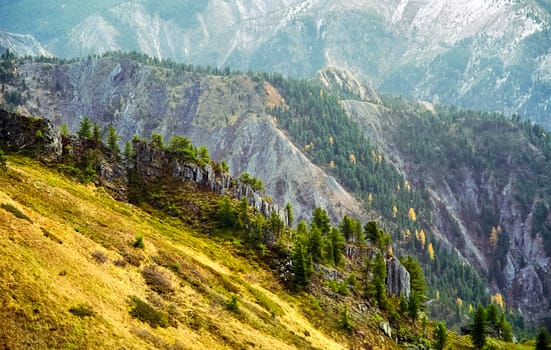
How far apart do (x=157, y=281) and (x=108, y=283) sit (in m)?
8.78

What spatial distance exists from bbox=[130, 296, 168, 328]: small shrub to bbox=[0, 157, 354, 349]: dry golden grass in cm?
67

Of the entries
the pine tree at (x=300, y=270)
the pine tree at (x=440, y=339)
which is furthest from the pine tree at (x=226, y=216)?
the pine tree at (x=440, y=339)

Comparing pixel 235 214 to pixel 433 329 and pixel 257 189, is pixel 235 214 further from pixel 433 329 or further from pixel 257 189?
pixel 433 329

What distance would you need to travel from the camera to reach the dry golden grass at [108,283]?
38.3 metres

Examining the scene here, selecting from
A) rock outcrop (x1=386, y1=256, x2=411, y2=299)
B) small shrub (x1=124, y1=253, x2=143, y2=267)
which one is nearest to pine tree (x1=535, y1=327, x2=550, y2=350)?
rock outcrop (x1=386, y1=256, x2=411, y2=299)

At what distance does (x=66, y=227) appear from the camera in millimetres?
56062

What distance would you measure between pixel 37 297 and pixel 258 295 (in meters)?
40.8

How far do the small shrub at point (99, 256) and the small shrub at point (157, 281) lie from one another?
4923mm

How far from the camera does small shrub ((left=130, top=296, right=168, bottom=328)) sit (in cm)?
4647

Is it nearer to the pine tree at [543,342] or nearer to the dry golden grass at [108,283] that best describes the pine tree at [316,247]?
the dry golden grass at [108,283]

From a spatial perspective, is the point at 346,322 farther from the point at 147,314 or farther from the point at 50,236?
the point at 50,236

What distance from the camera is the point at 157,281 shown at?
5688cm

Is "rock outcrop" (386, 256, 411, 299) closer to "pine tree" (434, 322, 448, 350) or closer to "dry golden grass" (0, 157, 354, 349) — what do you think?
"pine tree" (434, 322, 448, 350)

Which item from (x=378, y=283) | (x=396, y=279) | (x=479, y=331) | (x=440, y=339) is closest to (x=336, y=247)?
(x=378, y=283)
